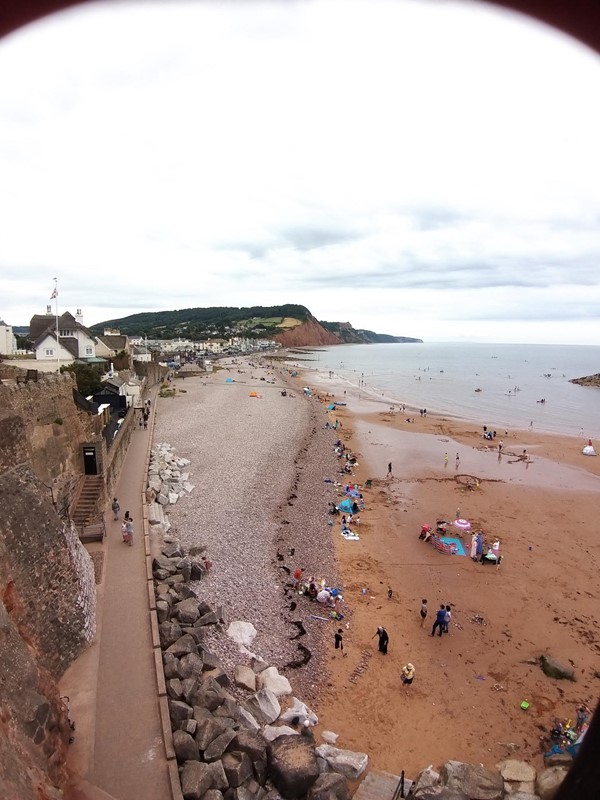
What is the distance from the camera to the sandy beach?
34.4 ft

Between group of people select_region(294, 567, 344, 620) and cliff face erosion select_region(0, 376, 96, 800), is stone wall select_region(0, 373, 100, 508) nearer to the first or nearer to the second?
cliff face erosion select_region(0, 376, 96, 800)

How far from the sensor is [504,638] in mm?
13094

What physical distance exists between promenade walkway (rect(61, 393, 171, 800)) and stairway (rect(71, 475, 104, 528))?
8.34ft

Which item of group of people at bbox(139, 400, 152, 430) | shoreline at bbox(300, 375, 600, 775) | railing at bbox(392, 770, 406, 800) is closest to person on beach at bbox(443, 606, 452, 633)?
shoreline at bbox(300, 375, 600, 775)

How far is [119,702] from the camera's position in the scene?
329 inches

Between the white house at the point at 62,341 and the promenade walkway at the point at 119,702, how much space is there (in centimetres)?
2372

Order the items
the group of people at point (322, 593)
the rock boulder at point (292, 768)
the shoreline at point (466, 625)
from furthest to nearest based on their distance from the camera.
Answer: the group of people at point (322, 593)
the shoreline at point (466, 625)
the rock boulder at point (292, 768)

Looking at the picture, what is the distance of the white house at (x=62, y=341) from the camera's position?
1330 inches

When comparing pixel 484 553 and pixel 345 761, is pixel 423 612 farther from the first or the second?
pixel 345 761

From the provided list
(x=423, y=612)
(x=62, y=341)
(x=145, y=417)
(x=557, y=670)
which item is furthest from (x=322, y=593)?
(x=62, y=341)

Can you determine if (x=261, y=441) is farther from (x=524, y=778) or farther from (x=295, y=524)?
(x=524, y=778)

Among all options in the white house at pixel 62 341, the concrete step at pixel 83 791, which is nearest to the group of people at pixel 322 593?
the concrete step at pixel 83 791

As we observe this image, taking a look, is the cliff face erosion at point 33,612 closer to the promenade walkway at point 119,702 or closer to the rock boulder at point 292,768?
the promenade walkway at point 119,702

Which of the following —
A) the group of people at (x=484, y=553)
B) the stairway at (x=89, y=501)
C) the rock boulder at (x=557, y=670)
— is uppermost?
the stairway at (x=89, y=501)
